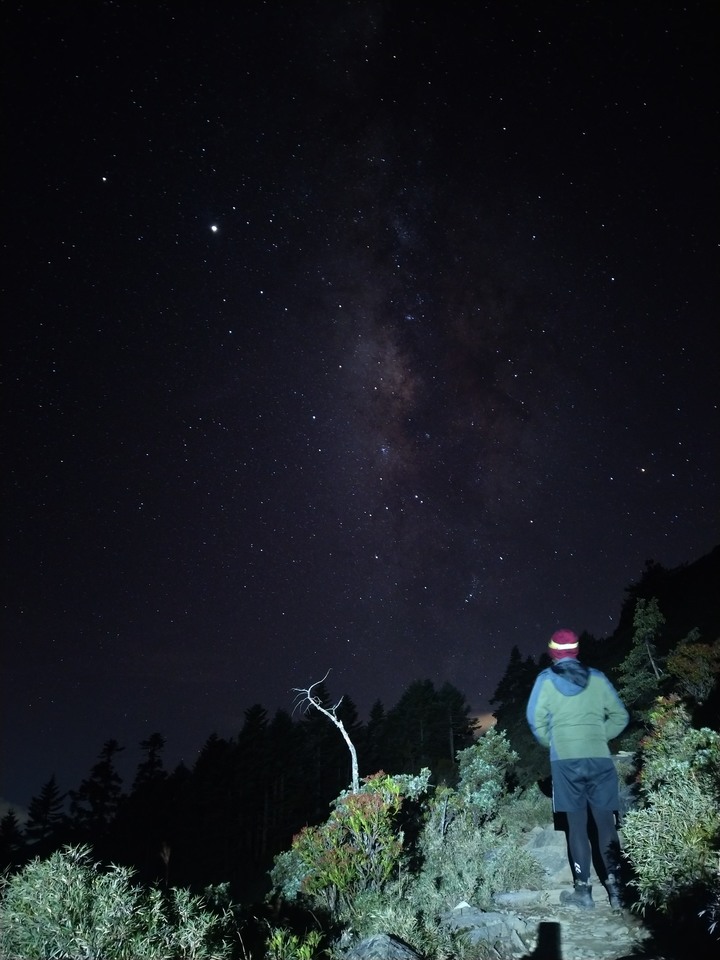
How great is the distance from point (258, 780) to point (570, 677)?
49.8 metres

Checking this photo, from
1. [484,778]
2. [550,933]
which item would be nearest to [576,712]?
[550,933]

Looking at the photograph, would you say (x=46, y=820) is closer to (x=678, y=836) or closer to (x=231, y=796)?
(x=231, y=796)

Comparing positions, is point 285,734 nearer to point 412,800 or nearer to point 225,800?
point 225,800

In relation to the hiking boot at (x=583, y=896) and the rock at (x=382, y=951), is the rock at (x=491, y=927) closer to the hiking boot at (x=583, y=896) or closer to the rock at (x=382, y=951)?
the hiking boot at (x=583, y=896)

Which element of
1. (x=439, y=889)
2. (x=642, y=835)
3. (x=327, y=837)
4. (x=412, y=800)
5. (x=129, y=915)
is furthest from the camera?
(x=412, y=800)

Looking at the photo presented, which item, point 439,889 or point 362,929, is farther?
point 439,889

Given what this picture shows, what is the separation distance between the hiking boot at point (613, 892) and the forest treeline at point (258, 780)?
38054 millimetres

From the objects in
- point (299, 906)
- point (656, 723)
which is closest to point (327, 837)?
point (299, 906)

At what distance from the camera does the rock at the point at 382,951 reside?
412 centimetres

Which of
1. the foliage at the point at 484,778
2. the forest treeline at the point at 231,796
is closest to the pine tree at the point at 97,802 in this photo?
the forest treeline at the point at 231,796

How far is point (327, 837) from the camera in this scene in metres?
7.72

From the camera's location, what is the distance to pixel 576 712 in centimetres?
489

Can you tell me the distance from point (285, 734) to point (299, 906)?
46829 millimetres

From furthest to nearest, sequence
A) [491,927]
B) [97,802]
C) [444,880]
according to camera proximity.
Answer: [97,802] → [444,880] → [491,927]
